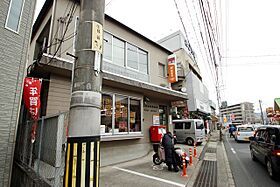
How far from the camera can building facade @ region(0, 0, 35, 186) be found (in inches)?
203

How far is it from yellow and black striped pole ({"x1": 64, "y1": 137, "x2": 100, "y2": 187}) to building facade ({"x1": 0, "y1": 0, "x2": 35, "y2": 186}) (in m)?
4.96

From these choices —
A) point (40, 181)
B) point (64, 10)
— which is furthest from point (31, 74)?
point (40, 181)

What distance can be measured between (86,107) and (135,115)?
7300 millimetres

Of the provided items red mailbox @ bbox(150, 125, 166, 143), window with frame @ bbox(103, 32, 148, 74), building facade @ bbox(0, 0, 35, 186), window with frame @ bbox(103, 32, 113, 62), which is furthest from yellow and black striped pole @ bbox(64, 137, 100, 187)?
red mailbox @ bbox(150, 125, 166, 143)

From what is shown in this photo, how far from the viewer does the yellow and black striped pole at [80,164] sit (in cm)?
174

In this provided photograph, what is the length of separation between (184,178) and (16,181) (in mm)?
5968

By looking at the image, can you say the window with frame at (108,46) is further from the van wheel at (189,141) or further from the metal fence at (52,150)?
the van wheel at (189,141)

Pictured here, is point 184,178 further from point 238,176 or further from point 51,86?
point 51,86

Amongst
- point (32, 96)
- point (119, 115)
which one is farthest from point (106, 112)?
point (32, 96)

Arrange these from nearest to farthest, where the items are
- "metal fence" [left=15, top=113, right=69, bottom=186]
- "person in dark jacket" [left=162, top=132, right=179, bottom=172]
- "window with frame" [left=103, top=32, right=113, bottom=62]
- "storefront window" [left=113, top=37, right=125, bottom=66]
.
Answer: "metal fence" [left=15, top=113, right=69, bottom=186], "person in dark jacket" [left=162, top=132, right=179, bottom=172], "window with frame" [left=103, top=32, right=113, bottom=62], "storefront window" [left=113, top=37, right=125, bottom=66]

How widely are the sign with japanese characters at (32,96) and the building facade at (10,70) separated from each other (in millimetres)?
254

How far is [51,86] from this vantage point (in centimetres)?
614

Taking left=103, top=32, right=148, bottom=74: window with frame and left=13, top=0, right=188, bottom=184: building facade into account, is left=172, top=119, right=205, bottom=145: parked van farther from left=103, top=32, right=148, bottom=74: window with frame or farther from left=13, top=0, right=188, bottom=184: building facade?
left=103, top=32, right=148, bottom=74: window with frame

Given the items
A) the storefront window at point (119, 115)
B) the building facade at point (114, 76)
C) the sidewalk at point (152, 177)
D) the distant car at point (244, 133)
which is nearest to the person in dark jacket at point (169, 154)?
the sidewalk at point (152, 177)
